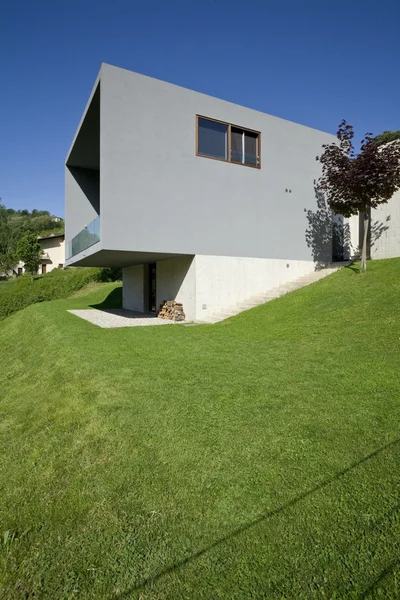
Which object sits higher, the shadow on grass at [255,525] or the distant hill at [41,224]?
the distant hill at [41,224]

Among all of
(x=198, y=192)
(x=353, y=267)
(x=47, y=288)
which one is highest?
(x=198, y=192)

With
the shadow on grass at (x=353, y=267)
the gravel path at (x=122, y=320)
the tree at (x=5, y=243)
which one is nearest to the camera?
the gravel path at (x=122, y=320)

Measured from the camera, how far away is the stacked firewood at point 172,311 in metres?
12.8

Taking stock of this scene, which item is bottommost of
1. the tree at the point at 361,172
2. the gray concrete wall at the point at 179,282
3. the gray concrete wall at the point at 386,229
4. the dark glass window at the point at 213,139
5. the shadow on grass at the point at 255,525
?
the shadow on grass at the point at 255,525

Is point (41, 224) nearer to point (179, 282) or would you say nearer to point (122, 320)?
point (122, 320)

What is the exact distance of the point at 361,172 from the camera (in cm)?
1095

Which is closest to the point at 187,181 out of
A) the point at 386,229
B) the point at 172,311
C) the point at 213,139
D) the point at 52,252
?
the point at 213,139

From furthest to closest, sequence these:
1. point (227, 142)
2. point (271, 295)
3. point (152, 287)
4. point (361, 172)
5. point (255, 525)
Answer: point (152, 287), point (271, 295), point (227, 142), point (361, 172), point (255, 525)

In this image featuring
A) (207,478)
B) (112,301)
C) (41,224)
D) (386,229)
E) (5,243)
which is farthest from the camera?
(41,224)

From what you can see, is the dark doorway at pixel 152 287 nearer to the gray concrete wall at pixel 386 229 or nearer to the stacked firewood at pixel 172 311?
the stacked firewood at pixel 172 311

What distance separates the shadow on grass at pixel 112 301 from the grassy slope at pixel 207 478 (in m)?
15.1

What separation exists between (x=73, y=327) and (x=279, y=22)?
41.7ft

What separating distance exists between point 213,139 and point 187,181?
2.27 meters

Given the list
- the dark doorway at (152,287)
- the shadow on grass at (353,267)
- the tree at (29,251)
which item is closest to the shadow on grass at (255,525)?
the shadow on grass at (353,267)
